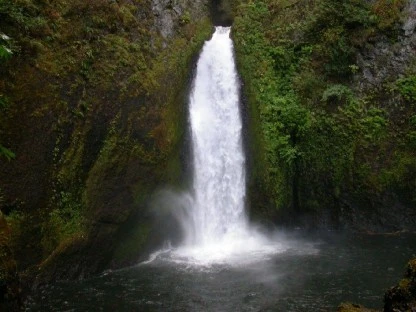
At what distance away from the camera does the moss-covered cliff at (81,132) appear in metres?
9.81

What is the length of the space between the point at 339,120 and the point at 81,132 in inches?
345

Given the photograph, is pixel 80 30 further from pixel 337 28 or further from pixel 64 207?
pixel 337 28

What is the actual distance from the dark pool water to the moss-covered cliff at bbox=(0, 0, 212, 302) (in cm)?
105

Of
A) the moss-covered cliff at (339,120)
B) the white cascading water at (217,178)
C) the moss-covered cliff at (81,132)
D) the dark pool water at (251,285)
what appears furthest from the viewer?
the moss-covered cliff at (339,120)

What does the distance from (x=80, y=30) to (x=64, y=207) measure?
5119mm

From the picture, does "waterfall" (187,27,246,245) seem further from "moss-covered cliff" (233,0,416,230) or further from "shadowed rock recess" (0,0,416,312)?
"moss-covered cliff" (233,0,416,230)

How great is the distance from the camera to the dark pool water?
8.73 metres

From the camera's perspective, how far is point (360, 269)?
10516 millimetres

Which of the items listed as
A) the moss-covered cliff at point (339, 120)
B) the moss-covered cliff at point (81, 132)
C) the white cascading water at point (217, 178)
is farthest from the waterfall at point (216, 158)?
the moss-covered cliff at point (81, 132)

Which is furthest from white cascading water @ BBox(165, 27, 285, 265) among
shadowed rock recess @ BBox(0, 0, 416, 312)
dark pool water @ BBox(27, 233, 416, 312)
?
dark pool water @ BBox(27, 233, 416, 312)

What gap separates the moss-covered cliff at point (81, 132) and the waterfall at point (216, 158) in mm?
878

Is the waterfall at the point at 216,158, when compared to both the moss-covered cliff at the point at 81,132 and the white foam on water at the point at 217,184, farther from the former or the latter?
the moss-covered cliff at the point at 81,132

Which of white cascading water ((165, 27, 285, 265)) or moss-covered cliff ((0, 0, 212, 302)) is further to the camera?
white cascading water ((165, 27, 285, 265))

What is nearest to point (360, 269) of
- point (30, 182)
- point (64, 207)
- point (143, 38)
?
point (64, 207)
